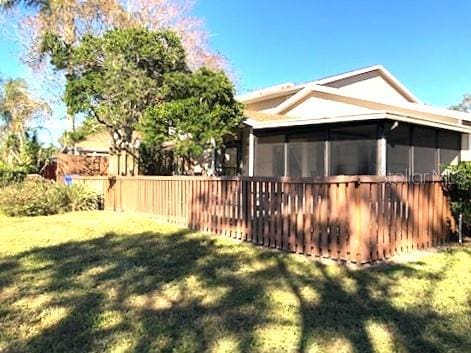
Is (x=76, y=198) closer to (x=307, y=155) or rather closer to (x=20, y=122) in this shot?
(x=307, y=155)

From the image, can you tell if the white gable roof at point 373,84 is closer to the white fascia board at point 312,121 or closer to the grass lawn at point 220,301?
the white fascia board at point 312,121

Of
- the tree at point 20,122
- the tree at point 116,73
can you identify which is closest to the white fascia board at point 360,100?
the tree at point 116,73

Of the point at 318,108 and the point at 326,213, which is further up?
the point at 318,108

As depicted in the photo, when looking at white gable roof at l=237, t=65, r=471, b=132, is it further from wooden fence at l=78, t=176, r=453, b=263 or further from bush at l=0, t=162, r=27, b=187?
bush at l=0, t=162, r=27, b=187

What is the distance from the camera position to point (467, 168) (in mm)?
7957

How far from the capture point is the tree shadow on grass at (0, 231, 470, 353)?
3.98 meters

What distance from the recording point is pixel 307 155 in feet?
41.4

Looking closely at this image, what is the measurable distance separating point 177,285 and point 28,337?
5.96ft

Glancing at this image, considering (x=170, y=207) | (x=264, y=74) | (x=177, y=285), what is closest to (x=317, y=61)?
(x=264, y=74)

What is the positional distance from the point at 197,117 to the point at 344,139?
394 centimetres

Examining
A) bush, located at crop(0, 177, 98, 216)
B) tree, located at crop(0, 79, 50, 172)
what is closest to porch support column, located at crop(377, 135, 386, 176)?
bush, located at crop(0, 177, 98, 216)

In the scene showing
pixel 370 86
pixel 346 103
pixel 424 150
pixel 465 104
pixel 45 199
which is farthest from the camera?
pixel 465 104

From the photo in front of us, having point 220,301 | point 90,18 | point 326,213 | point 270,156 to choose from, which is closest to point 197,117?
point 270,156

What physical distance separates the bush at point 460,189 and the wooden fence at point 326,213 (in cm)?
19
